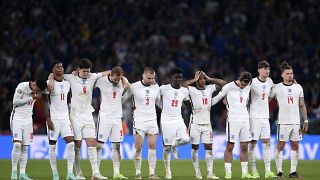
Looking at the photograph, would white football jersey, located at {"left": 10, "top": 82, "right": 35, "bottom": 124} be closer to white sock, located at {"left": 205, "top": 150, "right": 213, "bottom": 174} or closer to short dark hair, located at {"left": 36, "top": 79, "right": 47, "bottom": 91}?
short dark hair, located at {"left": 36, "top": 79, "right": 47, "bottom": 91}

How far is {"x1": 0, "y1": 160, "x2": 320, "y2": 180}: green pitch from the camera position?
23516 millimetres

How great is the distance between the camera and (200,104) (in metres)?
23.1

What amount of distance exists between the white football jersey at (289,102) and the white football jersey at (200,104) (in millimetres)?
2009

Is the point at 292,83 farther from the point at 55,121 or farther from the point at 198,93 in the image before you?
the point at 55,121

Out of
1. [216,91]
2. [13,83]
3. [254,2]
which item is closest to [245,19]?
[254,2]

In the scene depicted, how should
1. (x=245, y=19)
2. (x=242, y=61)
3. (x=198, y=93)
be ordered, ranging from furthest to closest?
(x=245, y=19), (x=242, y=61), (x=198, y=93)

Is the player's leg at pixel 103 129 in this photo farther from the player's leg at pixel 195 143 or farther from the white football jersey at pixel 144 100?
the player's leg at pixel 195 143

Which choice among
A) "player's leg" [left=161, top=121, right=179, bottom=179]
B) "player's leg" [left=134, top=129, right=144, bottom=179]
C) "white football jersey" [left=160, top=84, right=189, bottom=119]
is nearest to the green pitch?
"player's leg" [left=134, top=129, right=144, bottom=179]

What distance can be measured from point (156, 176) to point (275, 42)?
1613 cm

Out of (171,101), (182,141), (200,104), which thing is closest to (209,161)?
(182,141)

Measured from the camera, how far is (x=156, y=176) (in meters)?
22.3

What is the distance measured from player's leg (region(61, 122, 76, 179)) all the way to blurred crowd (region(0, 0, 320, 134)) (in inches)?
461

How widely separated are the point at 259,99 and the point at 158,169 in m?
4.48

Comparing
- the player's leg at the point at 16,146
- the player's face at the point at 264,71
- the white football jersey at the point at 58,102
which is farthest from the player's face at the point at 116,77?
the player's face at the point at 264,71
